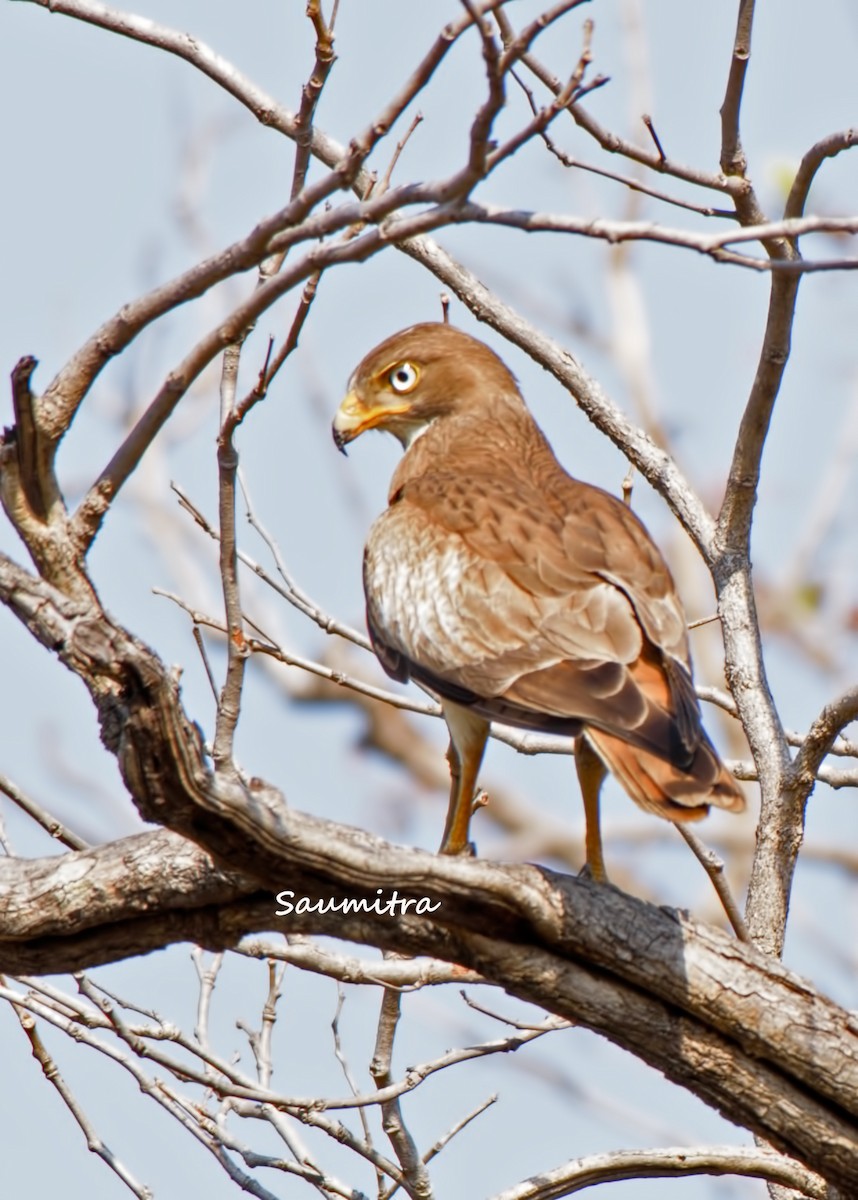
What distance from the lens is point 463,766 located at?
17.9 ft

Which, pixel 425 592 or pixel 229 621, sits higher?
pixel 425 592

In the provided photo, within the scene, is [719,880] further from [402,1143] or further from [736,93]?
[736,93]

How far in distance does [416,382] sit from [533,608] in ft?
6.90

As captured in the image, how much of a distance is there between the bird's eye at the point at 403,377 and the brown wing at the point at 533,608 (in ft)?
2.98

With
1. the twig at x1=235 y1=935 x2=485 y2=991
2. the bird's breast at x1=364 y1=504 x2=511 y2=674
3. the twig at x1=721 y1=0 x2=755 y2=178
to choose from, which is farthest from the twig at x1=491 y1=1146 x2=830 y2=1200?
the twig at x1=721 y1=0 x2=755 y2=178

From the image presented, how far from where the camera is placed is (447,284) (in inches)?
244

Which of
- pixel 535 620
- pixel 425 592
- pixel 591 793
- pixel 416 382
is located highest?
pixel 416 382

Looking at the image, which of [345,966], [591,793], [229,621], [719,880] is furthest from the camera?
[719,880]

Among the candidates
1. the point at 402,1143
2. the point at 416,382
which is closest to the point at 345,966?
the point at 402,1143

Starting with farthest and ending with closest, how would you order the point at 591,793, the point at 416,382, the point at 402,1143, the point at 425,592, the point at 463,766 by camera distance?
the point at 416,382, the point at 463,766, the point at 425,592, the point at 591,793, the point at 402,1143

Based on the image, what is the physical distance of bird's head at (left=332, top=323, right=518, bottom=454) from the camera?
267 inches

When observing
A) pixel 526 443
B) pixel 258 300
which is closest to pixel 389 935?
pixel 258 300

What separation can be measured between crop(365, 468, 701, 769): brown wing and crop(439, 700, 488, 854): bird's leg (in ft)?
0.72

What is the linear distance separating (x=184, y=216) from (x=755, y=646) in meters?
13.6
